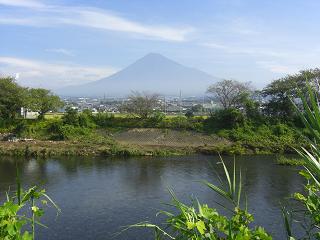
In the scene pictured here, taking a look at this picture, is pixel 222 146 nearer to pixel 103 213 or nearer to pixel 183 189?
pixel 183 189

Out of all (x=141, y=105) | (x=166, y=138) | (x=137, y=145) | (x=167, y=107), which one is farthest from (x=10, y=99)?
(x=167, y=107)

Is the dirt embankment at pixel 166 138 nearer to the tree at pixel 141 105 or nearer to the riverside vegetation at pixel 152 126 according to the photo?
the riverside vegetation at pixel 152 126

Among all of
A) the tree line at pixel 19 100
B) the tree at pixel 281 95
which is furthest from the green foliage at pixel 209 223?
the tree line at pixel 19 100

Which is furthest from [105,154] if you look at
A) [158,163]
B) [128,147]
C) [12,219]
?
[12,219]

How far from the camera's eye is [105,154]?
21656 mm

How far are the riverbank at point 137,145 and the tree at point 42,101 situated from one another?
16.4 feet

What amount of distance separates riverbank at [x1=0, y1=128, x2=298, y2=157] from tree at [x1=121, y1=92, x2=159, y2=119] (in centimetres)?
332

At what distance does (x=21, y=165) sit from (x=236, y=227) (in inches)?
704

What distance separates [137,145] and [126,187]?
26.8 ft

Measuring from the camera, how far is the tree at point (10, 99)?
2777 centimetres

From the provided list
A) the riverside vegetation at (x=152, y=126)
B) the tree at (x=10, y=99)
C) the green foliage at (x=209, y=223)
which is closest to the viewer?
the green foliage at (x=209, y=223)

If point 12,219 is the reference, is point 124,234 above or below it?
below

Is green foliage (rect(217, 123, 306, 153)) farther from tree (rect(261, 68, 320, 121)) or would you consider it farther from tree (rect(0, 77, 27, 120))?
tree (rect(0, 77, 27, 120))

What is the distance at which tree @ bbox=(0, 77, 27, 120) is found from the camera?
91.1 feet
